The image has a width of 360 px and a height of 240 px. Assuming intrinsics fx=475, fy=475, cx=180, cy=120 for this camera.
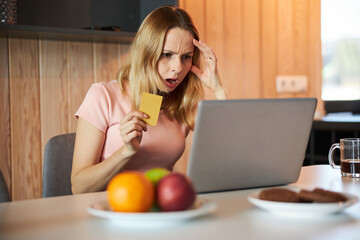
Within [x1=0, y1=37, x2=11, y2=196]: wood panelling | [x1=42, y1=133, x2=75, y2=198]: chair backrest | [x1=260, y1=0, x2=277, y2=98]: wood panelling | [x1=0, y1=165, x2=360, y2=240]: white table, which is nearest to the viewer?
[x1=0, y1=165, x2=360, y2=240]: white table

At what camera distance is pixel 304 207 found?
88cm

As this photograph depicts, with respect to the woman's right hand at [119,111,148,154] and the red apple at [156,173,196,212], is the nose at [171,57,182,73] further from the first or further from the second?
the red apple at [156,173,196,212]

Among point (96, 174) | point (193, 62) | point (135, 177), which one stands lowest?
point (96, 174)

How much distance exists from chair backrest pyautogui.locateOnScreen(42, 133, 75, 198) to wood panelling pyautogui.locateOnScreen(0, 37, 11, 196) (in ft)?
1.92

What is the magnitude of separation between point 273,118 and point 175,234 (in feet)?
1.43

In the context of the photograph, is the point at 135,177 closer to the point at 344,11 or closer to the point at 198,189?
the point at 198,189

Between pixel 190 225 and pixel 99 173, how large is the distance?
0.74 metres

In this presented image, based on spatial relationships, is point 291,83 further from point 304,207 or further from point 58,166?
point 304,207

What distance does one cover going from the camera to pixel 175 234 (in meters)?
0.81

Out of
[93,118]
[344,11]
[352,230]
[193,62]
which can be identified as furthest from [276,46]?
[352,230]

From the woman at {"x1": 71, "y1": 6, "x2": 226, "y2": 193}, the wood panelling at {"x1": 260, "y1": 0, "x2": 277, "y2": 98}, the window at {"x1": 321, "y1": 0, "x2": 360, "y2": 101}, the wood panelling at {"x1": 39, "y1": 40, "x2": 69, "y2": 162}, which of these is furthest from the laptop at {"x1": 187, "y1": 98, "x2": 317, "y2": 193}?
the window at {"x1": 321, "y1": 0, "x2": 360, "y2": 101}

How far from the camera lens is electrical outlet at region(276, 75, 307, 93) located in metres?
3.17

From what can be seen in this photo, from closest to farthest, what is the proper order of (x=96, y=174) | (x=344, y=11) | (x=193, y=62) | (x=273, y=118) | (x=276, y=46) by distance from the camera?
(x=273, y=118), (x=96, y=174), (x=193, y=62), (x=276, y=46), (x=344, y=11)

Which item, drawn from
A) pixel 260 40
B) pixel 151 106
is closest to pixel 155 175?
pixel 151 106
